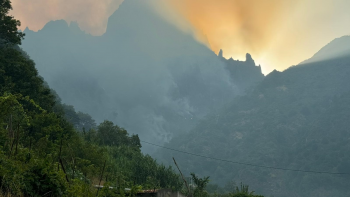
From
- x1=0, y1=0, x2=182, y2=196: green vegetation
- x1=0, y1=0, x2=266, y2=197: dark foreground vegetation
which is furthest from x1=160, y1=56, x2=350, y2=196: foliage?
x1=0, y1=0, x2=182, y2=196: green vegetation

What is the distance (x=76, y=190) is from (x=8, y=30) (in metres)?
21.9

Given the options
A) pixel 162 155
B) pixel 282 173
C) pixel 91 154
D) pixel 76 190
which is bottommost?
pixel 76 190

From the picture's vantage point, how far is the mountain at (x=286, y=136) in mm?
125375

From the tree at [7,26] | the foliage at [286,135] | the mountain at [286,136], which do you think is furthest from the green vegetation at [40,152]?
the foliage at [286,135]

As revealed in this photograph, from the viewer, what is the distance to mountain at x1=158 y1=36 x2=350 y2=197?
12538cm

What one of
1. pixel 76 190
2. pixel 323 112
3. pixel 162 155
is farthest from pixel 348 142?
pixel 76 190

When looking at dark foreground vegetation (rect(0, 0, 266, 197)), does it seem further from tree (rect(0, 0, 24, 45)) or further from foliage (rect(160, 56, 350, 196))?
foliage (rect(160, 56, 350, 196))

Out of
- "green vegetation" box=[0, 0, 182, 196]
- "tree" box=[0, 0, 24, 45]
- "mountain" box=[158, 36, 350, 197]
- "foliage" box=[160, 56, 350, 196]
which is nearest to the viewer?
"green vegetation" box=[0, 0, 182, 196]

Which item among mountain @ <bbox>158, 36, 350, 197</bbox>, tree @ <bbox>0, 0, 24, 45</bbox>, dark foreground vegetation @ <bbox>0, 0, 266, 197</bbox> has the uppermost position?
mountain @ <bbox>158, 36, 350, 197</bbox>

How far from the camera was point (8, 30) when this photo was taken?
80.8ft

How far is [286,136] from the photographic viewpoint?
157m

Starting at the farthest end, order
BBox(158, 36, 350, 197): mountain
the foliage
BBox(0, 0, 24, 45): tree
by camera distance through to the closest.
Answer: the foliage
BBox(158, 36, 350, 197): mountain
BBox(0, 0, 24, 45): tree

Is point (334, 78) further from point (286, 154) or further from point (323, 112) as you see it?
point (286, 154)

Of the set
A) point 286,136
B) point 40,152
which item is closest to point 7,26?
point 40,152
